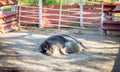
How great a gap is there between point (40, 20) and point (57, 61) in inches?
240

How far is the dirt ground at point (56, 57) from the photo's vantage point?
8227 mm

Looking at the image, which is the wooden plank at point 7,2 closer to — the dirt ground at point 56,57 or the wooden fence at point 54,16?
the wooden fence at point 54,16

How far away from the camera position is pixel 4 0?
45.9 feet

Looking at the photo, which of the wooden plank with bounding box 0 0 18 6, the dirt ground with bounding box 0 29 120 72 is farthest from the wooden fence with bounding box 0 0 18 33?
the dirt ground with bounding box 0 29 120 72

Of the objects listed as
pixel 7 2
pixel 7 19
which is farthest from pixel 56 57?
pixel 7 2

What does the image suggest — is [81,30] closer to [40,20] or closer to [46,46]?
[40,20]

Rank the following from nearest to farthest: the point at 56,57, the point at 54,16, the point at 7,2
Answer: the point at 56,57 < the point at 7,2 < the point at 54,16

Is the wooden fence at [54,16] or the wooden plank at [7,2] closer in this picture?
the wooden plank at [7,2]

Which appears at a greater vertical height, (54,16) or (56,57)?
(54,16)

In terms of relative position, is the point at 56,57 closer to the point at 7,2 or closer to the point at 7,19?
the point at 7,19

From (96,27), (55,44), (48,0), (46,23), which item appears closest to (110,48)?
(55,44)

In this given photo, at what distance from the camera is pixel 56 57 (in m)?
9.30

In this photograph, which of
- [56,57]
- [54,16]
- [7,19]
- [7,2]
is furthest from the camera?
[54,16]

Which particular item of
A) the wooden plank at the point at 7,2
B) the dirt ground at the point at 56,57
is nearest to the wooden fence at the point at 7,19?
the wooden plank at the point at 7,2
